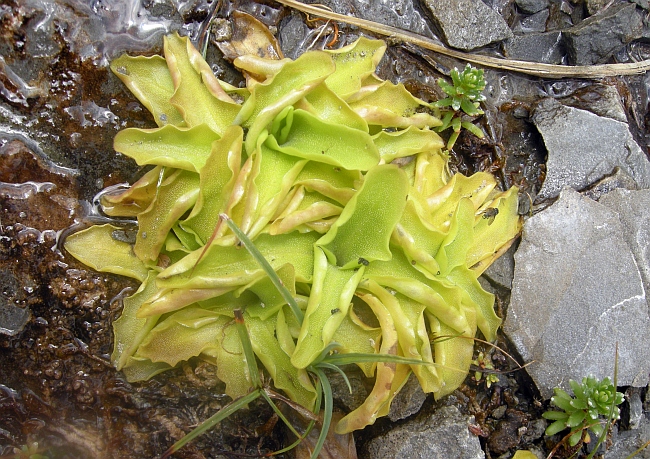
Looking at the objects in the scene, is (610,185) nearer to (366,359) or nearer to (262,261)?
(366,359)

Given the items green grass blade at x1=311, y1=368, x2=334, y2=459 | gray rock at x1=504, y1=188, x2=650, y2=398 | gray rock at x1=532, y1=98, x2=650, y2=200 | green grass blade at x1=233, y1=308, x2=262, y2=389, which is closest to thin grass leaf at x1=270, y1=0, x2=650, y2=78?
gray rock at x1=532, y1=98, x2=650, y2=200

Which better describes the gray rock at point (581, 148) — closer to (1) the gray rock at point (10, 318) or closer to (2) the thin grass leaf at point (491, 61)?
(2) the thin grass leaf at point (491, 61)

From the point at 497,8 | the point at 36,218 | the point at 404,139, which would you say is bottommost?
the point at 36,218

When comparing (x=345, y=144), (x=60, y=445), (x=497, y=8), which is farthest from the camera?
(x=497, y=8)

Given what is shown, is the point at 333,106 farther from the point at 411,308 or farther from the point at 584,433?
the point at 584,433

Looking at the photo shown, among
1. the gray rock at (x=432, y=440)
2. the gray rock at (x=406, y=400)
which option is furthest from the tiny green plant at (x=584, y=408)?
the gray rock at (x=406, y=400)

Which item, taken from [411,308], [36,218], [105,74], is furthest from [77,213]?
[411,308]
